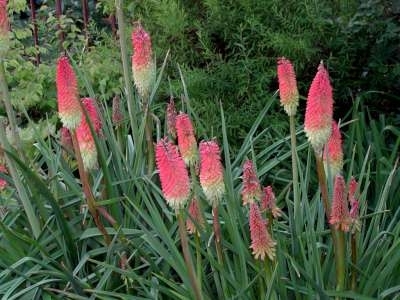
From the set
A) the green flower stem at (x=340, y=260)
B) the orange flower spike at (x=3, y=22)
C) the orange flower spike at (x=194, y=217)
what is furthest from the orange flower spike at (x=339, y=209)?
the orange flower spike at (x=3, y=22)

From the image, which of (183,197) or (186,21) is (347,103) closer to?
(186,21)

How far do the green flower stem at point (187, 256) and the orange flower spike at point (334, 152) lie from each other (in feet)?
2.00

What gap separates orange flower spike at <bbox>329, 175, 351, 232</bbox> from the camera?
7.28ft

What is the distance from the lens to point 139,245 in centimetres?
272

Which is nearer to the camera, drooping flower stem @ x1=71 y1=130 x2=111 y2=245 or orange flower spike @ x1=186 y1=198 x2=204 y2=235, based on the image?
orange flower spike @ x1=186 y1=198 x2=204 y2=235

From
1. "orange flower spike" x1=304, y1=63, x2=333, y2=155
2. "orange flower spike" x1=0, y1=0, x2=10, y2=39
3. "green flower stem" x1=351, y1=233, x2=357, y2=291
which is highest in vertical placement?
"orange flower spike" x1=0, y1=0, x2=10, y2=39

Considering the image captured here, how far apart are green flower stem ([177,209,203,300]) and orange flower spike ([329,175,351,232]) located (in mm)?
443

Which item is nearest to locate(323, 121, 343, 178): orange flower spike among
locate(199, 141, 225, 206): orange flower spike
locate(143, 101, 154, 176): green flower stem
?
locate(199, 141, 225, 206): orange flower spike

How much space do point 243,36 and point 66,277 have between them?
1.84 meters

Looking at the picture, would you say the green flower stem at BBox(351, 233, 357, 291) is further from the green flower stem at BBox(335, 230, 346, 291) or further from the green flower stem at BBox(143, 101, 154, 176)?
the green flower stem at BBox(143, 101, 154, 176)

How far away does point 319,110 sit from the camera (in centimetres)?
225

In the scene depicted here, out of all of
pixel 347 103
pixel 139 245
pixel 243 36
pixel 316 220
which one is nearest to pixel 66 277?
pixel 139 245

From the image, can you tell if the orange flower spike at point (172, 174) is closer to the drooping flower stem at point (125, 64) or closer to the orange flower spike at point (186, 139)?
the orange flower spike at point (186, 139)

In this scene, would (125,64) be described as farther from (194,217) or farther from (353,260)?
(353,260)
